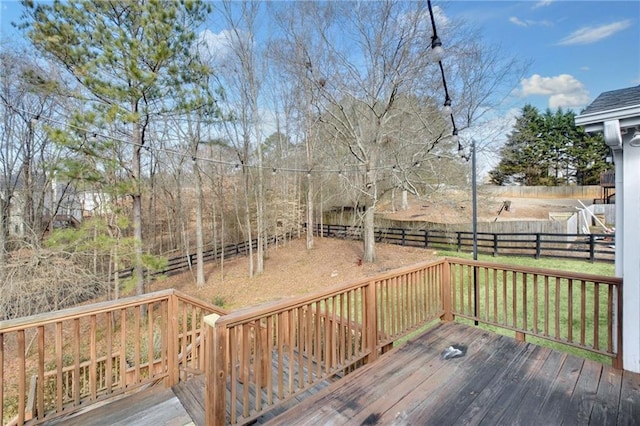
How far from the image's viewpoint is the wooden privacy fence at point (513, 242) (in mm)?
7660

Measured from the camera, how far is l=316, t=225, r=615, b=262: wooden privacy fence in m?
7.66

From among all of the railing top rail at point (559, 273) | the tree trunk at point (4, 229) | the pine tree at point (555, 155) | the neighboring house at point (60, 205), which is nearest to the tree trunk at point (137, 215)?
the neighboring house at point (60, 205)

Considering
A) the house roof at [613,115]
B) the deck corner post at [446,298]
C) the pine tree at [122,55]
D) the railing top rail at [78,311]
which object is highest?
the pine tree at [122,55]

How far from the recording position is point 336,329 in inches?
103

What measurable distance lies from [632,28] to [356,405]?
34.9 feet

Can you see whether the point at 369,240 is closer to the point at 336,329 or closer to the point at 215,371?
the point at 336,329

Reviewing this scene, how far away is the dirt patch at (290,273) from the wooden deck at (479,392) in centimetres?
478

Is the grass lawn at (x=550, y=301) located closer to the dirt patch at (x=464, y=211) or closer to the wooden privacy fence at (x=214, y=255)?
the dirt patch at (x=464, y=211)

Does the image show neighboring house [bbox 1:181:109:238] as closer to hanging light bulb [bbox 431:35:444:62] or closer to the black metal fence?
the black metal fence

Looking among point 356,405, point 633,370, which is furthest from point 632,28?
point 356,405

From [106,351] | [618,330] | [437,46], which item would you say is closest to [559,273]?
[618,330]

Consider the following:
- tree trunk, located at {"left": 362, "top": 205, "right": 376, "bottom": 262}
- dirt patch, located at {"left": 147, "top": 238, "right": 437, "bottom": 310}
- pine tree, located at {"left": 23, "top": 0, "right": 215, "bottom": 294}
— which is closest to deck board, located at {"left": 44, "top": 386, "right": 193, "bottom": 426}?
pine tree, located at {"left": 23, "top": 0, "right": 215, "bottom": 294}

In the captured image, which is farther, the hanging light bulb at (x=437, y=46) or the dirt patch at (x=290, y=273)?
the dirt patch at (x=290, y=273)

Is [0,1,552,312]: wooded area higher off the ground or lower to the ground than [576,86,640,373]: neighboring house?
higher
